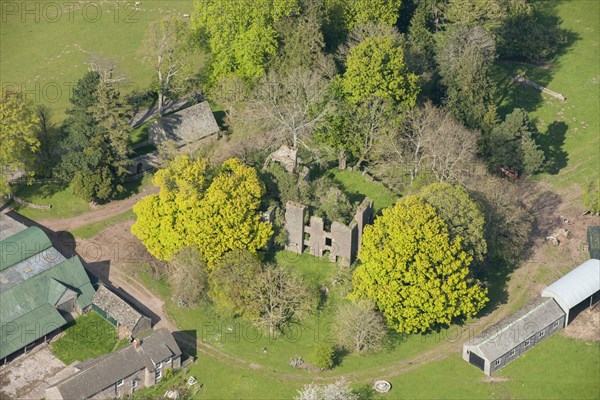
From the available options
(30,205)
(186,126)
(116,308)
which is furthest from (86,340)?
(186,126)

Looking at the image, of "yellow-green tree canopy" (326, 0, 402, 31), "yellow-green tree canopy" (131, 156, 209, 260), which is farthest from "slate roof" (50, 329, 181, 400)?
"yellow-green tree canopy" (326, 0, 402, 31)

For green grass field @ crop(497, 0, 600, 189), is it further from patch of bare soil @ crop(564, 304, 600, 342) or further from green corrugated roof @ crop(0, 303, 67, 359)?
green corrugated roof @ crop(0, 303, 67, 359)

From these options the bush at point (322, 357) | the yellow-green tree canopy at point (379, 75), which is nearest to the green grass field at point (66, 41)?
the yellow-green tree canopy at point (379, 75)

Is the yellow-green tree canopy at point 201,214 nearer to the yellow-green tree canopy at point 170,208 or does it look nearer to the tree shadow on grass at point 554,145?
the yellow-green tree canopy at point 170,208

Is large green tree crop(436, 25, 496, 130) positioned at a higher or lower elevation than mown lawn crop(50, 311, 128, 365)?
higher

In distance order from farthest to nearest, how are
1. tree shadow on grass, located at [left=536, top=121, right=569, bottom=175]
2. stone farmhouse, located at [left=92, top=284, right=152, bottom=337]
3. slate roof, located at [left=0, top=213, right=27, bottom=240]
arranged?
1. tree shadow on grass, located at [left=536, top=121, right=569, bottom=175]
2. slate roof, located at [left=0, top=213, right=27, bottom=240]
3. stone farmhouse, located at [left=92, top=284, right=152, bottom=337]

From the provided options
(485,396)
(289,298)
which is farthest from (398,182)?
(485,396)
